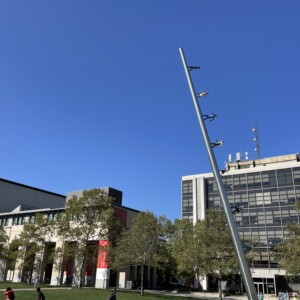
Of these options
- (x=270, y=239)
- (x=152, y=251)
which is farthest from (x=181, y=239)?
(x=270, y=239)

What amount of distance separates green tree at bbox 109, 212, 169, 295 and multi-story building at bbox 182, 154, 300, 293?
1185 inches

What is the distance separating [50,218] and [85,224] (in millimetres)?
19201

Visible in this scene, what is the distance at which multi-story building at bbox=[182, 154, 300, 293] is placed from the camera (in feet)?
253

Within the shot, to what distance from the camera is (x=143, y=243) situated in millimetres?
47656

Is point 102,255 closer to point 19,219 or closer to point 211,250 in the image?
point 211,250

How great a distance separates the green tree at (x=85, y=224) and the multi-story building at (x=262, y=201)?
3227 cm

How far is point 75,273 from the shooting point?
193 ft

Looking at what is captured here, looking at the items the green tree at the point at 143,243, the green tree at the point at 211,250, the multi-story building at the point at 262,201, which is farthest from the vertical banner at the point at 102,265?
the multi-story building at the point at 262,201

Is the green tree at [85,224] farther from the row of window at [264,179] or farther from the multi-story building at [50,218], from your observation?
the row of window at [264,179]

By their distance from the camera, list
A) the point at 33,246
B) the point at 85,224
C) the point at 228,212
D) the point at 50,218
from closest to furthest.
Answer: the point at 228,212
the point at 85,224
the point at 33,246
the point at 50,218

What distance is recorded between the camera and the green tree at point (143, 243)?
4753 cm

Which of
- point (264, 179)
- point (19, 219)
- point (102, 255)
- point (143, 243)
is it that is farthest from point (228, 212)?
point (264, 179)

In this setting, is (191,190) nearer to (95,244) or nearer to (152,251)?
(95,244)

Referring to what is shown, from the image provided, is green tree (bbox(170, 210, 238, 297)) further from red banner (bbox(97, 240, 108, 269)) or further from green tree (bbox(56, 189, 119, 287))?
green tree (bbox(56, 189, 119, 287))
